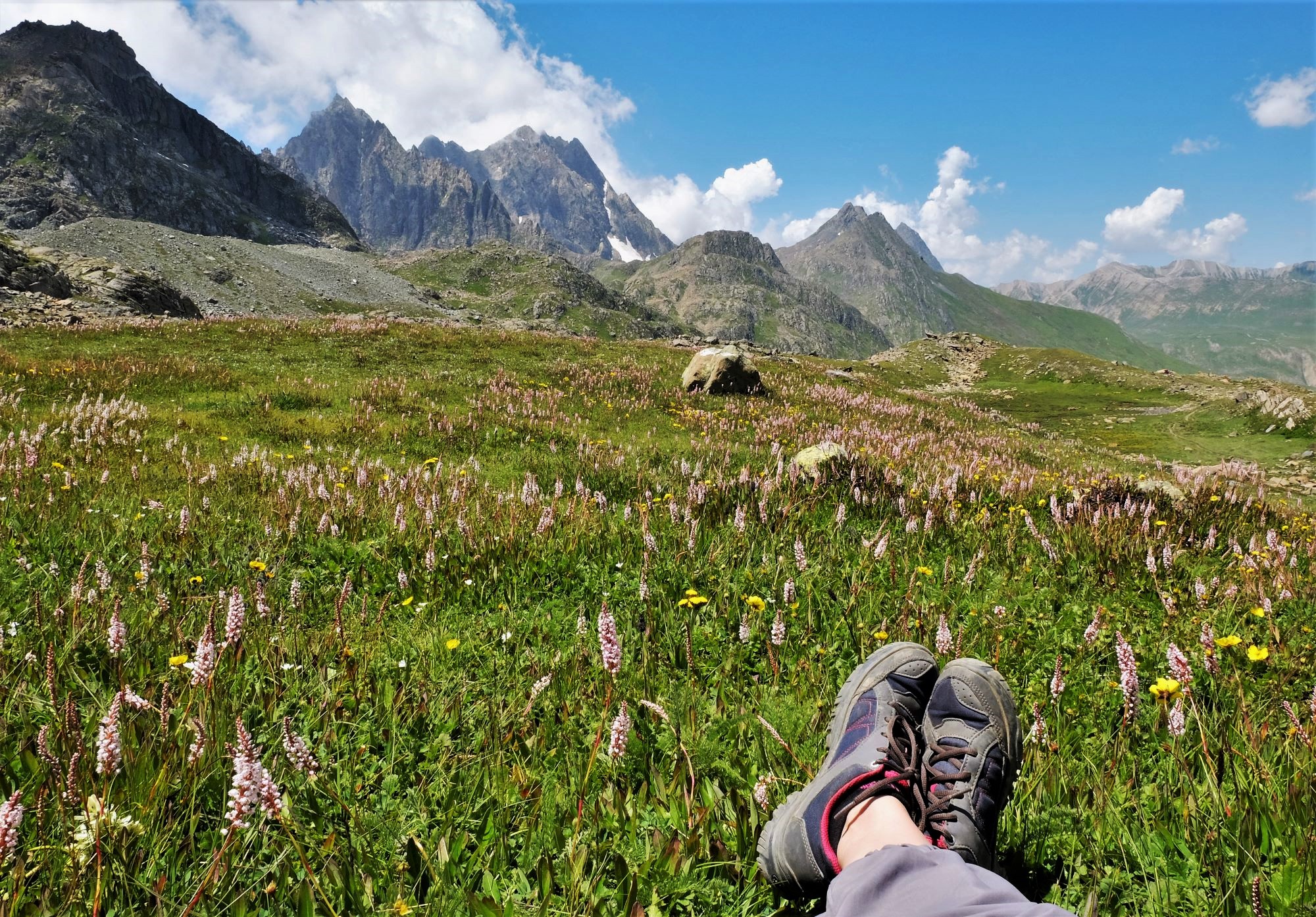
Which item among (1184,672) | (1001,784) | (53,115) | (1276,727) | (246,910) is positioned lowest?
(246,910)

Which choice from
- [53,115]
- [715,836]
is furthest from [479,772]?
[53,115]

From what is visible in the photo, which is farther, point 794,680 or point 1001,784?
point 794,680

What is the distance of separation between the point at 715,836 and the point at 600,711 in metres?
0.95

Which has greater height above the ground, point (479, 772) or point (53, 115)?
point (53, 115)

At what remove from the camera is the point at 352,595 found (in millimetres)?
4590

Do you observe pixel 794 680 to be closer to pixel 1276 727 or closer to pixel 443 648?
pixel 443 648

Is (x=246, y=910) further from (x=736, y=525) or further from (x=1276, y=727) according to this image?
(x=1276, y=727)

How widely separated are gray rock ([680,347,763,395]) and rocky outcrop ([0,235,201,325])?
81.2 ft

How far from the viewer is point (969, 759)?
2812mm

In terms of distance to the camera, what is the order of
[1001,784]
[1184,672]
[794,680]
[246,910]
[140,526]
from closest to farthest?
[246,910] → [1184,672] → [1001,784] → [794,680] → [140,526]

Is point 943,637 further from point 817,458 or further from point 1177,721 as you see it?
point 817,458

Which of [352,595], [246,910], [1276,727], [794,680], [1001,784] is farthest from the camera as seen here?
[352,595]

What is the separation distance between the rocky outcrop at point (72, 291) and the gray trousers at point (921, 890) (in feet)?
104

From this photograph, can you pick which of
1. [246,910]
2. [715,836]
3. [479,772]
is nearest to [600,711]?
[479,772]
